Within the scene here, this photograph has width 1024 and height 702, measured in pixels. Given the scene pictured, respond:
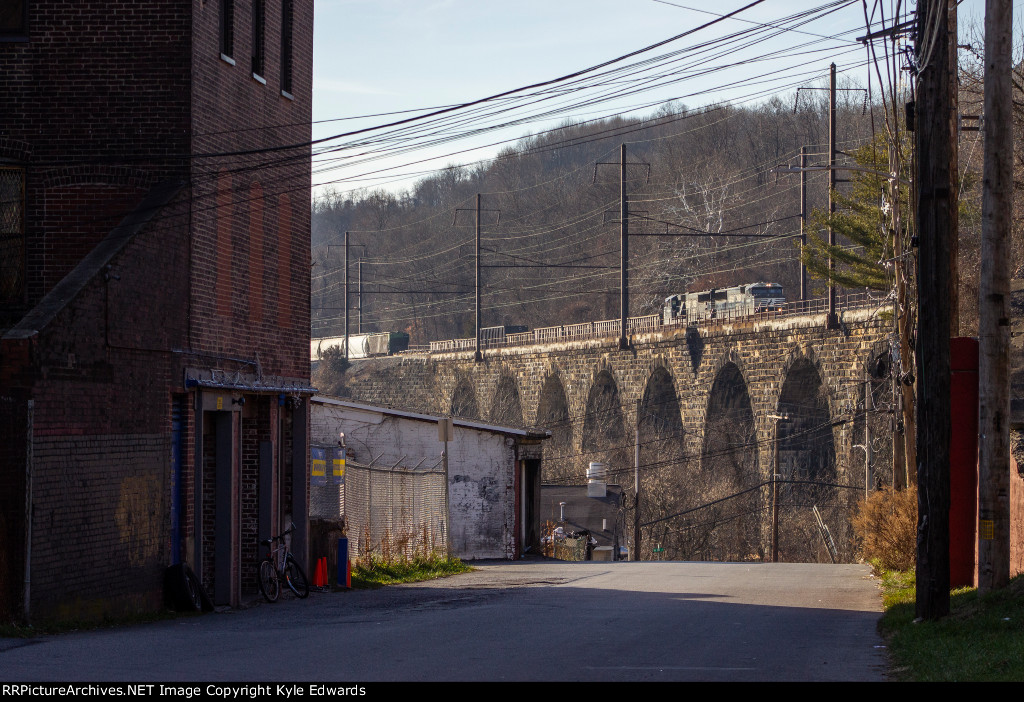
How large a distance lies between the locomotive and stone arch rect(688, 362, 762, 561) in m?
3.74

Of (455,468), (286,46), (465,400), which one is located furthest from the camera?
(465,400)

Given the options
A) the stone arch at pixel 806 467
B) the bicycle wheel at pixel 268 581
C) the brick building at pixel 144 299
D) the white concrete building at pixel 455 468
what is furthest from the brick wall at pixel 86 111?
the stone arch at pixel 806 467

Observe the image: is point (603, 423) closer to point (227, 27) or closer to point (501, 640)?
point (227, 27)

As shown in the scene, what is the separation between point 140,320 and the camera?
14.2 metres

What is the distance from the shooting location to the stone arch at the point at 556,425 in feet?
222

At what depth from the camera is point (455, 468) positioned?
30.3 meters

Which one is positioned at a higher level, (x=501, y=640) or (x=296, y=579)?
(x=501, y=640)

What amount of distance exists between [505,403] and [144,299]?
2385 inches

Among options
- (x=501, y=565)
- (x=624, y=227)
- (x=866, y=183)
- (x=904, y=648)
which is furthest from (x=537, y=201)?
(x=904, y=648)

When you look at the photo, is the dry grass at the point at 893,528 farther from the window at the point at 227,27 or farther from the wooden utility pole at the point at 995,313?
the window at the point at 227,27

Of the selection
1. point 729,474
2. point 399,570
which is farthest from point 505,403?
point 399,570

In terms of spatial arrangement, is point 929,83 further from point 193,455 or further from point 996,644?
point 193,455

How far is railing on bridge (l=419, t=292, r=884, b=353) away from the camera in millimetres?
50938

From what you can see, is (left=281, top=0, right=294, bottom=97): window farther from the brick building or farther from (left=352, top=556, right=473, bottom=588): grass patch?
(left=352, top=556, right=473, bottom=588): grass patch
